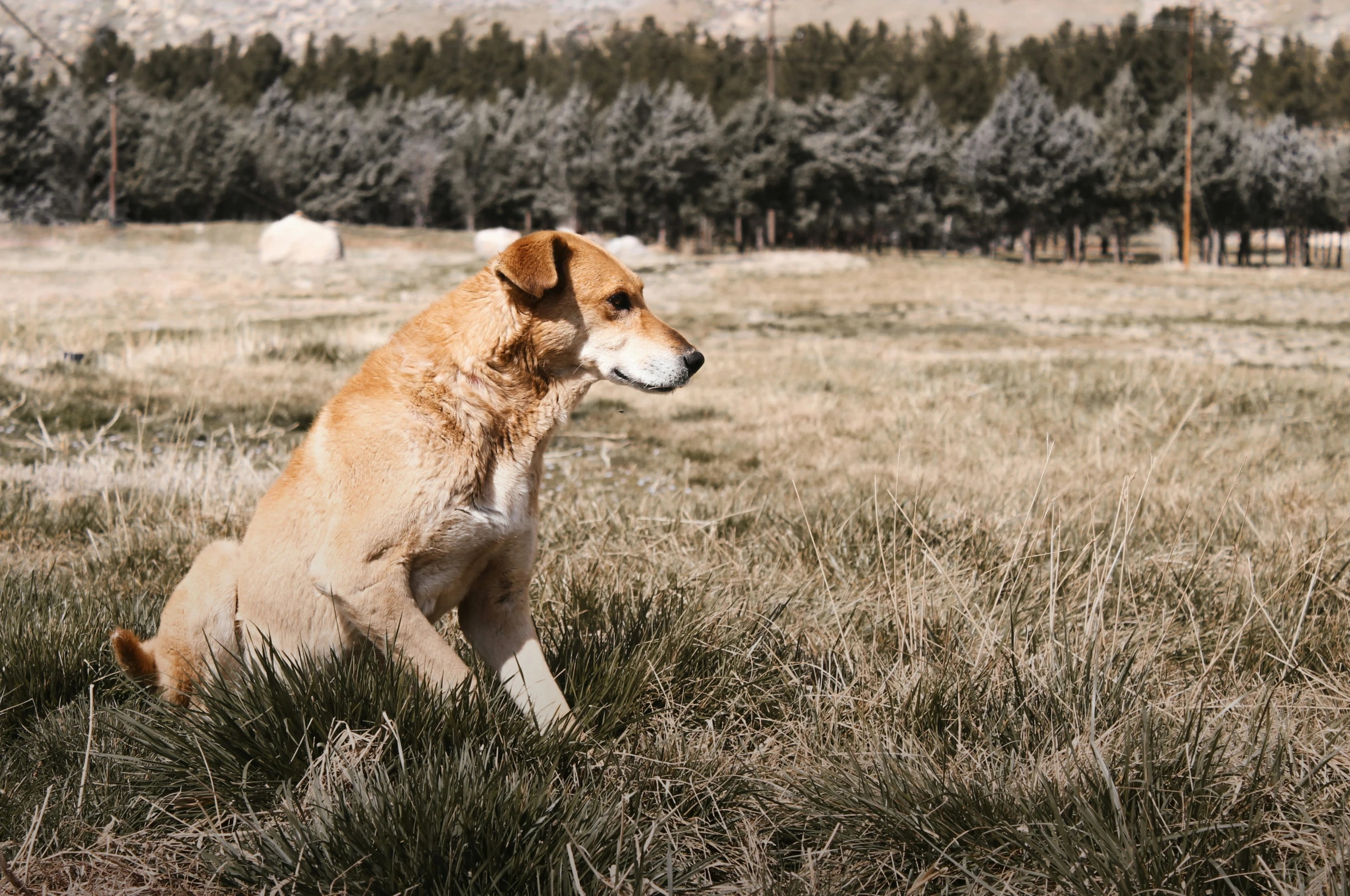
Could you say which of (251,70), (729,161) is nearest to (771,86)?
(729,161)

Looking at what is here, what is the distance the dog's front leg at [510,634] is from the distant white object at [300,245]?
124 ft

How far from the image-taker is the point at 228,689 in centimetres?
269

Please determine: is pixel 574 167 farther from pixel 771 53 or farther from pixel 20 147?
pixel 20 147

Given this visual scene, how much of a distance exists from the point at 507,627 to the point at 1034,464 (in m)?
4.98

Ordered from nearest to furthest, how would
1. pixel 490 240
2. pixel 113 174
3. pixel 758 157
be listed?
1. pixel 490 240
2. pixel 113 174
3. pixel 758 157

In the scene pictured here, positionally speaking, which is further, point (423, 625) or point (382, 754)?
point (423, 625)

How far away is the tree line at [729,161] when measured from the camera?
65188 millimetres

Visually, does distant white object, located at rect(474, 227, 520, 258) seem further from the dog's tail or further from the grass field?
the dog's tail

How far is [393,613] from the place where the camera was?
105 inches

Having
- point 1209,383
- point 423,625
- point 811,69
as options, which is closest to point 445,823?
point 423,625

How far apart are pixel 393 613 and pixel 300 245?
39600mm

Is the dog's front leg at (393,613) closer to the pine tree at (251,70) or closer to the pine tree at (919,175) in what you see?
the pine tree at (919,175)

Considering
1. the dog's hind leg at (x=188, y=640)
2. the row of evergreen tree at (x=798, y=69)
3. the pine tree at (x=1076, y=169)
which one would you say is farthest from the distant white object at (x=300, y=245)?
the pine tree at (x=1076, y=169)

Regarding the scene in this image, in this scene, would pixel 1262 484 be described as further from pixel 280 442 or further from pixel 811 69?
pixel 811 69
